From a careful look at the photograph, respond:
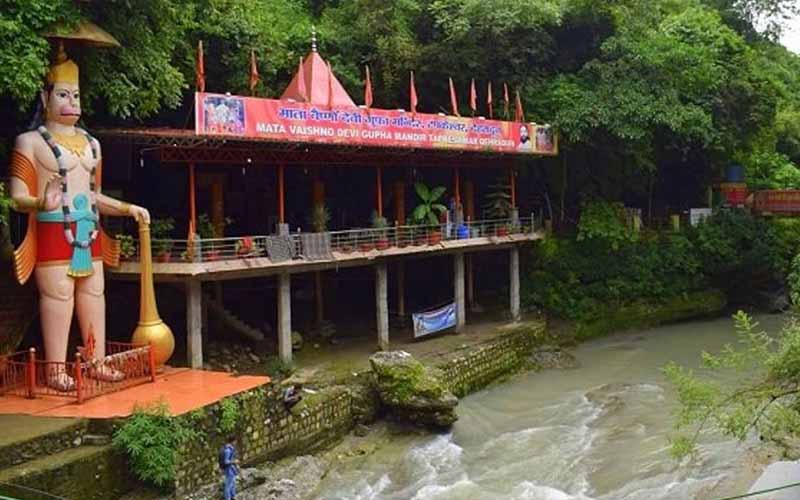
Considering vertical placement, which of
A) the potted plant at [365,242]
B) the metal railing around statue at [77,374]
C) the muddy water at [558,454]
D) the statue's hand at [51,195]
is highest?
the statue's hand at [51,195]

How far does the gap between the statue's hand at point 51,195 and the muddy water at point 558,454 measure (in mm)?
8245

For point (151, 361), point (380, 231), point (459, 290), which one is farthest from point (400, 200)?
point (151, 361)

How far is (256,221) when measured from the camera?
2828 centimetres

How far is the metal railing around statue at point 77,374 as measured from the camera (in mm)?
16750

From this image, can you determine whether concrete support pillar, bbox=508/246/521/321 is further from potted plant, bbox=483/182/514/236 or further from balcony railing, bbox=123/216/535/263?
potted plant, bbox=483/182/514/236

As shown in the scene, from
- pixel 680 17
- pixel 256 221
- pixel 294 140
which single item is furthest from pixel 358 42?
pixel 680 17

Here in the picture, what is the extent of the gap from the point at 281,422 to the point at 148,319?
3.82 m

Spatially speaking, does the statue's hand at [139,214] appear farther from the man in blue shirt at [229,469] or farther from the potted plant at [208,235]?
A: the man in blue shirt at [229,469]

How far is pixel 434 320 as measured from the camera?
85.8ft

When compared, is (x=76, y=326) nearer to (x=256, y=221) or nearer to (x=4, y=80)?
(x=4, y=80)

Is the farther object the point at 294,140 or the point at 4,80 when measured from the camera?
the point at 294,140

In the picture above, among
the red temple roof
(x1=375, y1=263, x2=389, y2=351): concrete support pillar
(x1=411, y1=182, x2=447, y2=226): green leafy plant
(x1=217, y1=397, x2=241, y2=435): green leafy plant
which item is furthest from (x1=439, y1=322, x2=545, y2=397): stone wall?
the red temple roof

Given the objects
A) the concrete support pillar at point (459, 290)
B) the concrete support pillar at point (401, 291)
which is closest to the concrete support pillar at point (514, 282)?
the concrete support pillar at point (459, 290)

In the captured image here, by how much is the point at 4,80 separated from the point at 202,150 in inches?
228
